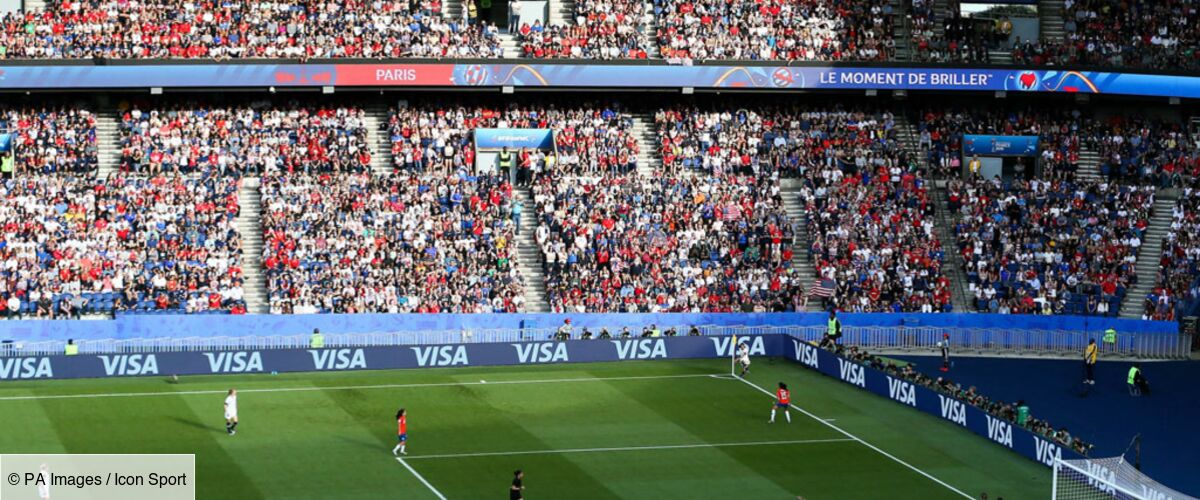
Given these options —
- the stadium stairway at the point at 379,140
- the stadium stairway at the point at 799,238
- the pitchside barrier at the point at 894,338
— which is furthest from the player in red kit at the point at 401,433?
the stadium stairway at the point at 379,140

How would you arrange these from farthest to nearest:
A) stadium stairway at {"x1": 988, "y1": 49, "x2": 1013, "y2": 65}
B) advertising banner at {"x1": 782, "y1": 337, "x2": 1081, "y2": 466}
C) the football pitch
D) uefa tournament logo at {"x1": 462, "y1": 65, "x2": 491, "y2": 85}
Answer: stadium stairway at {"x1": 988, "y1": 49, "x2": 1013, "y2": 65} → uefa tournament logo at {"x1": 462, "y1": 65, "x2": 491, "y2": 85} → advertising banner at {"x1": 782, "y1": 337, "x2": 1081, "y2": 466} → the football pitch

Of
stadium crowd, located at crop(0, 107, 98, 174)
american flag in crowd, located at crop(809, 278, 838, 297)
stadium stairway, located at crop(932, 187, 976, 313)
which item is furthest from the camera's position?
stadium crowd, located at crop(0, 107, 98, 174)

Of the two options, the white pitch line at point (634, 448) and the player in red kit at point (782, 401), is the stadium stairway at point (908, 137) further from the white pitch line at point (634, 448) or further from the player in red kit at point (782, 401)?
the white pitch line at point (634, 448)

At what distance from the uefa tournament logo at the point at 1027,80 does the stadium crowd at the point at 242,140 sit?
1016 inches

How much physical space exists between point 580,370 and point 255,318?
11072 mm

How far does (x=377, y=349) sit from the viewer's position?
173ft

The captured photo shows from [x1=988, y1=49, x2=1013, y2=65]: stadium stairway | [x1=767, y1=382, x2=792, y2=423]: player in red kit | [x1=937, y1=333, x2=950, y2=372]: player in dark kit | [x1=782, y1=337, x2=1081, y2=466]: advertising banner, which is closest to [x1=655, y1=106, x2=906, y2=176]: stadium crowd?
[x1=988, y1=49, x2=1013, y2=65]: stadium stairway

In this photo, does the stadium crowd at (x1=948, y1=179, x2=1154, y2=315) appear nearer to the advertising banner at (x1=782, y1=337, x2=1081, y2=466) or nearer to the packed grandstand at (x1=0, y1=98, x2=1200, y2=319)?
the packed grandstand at (x1=0, y1=98, x2=1200, y2=319)

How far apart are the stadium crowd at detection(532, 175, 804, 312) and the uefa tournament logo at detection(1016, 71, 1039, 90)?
10984 mm

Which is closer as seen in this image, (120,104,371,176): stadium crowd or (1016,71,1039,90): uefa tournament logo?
(120,104,371,176): stadium crowd

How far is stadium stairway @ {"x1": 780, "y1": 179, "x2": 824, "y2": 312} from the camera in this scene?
6156 centimetres

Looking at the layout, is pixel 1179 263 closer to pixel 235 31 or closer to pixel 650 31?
pixel 650 31

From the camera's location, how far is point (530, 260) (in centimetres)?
6081

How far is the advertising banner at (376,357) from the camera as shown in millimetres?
49969
